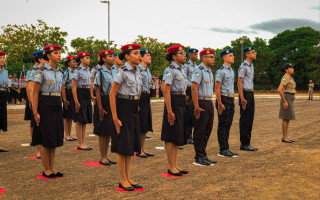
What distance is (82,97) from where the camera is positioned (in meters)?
8.77

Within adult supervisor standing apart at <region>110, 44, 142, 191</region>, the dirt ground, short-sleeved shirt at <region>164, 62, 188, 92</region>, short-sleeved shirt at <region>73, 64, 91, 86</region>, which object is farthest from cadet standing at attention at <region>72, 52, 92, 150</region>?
adult supervisor standing apart at <region>110, 44, 142, 191</region>

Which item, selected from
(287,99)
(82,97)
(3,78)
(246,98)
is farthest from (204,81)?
(3,78)

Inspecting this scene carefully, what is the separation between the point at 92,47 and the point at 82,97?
185 ft

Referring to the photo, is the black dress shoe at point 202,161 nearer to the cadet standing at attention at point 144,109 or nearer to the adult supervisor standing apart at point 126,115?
the cadet standing at attention at point 144,109

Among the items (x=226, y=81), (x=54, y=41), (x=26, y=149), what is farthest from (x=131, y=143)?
(x=54, y=41)

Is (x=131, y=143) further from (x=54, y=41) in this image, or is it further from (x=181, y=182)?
(x=54, y=41)

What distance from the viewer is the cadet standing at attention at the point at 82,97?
8453 millimetres

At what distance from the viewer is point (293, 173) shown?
19.8ft

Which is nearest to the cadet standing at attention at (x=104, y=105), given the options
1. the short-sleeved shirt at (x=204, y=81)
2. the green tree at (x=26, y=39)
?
the short-sleeved shirt at (x=204, y=81)

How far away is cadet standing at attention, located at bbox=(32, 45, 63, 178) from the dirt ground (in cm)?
54

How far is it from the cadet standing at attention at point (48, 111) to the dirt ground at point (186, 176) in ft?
1.77

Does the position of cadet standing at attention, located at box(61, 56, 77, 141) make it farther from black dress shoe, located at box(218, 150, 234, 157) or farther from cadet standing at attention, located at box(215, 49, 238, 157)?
black dress shoe, located at box(218, 150, 234, 157)

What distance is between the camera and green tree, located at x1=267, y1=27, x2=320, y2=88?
205ft

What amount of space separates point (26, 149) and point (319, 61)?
58.6 meters
